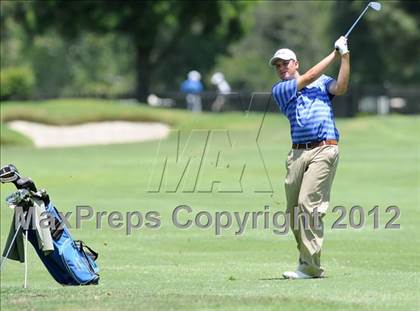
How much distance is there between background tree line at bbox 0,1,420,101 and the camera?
58719 millimetres

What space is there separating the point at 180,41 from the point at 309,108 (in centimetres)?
7035

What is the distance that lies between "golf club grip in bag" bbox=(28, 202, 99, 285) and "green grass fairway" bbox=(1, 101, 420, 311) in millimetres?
165

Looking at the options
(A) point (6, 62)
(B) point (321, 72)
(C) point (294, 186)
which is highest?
(B) point (321, 72)

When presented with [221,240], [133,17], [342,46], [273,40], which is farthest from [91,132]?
[273,40]

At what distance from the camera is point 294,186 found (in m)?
11.3

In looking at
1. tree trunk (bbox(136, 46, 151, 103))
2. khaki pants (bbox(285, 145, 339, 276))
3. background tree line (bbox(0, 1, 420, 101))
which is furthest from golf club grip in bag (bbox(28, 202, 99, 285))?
tree trunk (bbox(136, 46, 151, 103))

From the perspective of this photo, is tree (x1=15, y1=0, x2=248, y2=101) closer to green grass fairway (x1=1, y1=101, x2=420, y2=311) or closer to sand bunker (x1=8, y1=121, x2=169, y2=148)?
sand bunker (x1=8, y1=121, x2=169, y2=148)

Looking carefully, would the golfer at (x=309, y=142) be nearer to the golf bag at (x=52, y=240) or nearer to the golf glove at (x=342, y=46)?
the golf glove at (x=342, y=46)

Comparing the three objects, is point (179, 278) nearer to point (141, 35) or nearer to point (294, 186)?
point (294, 186)

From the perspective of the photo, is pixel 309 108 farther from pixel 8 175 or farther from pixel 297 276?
pixel 8 175

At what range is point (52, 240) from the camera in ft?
35.4

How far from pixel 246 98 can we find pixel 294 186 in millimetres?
39171

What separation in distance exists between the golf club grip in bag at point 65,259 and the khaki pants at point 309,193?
6.48ft

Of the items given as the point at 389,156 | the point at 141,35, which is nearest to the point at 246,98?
the point at 141,35
